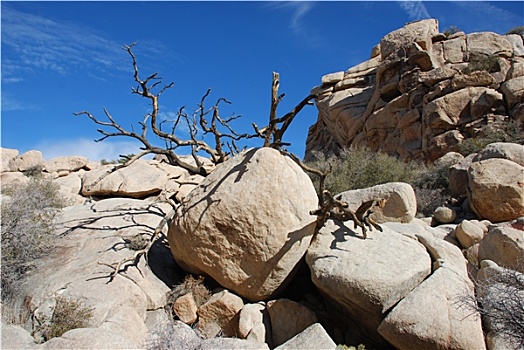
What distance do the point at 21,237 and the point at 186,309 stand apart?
2.99 meters

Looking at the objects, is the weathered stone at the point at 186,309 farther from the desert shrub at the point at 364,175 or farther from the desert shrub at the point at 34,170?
the desert shrub at the point at 34,170

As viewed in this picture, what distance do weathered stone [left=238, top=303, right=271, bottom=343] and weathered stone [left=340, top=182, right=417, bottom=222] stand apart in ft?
9.15

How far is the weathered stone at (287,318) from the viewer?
16.9ft

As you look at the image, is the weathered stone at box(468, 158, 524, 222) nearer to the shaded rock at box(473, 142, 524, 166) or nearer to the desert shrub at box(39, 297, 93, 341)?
the shaded rock at box(473, 142, 524, 166)

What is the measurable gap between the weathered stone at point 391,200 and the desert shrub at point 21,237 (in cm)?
542

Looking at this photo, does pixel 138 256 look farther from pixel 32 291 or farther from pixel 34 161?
pixel 34 161

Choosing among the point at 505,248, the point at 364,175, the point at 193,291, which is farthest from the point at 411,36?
the point at 193,291

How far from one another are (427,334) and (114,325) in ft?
12.1

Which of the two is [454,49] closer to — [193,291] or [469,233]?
[469,233]

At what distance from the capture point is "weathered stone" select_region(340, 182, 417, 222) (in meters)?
7.10

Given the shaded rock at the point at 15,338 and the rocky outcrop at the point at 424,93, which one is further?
the rocky outcrop at the point at 424,93

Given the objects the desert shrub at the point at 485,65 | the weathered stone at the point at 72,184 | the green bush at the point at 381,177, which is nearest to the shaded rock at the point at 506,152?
the green bush at the point at 381,177

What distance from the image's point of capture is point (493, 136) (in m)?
14.5

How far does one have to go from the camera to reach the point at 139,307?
537 centimetres
